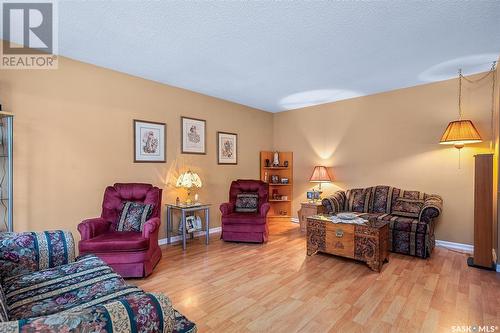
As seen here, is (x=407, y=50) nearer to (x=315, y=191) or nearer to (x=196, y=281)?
(x=315, y=191)

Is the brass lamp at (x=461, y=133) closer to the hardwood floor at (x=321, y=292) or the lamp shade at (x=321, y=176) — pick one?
the hardwood floor at (x=321, y=292)

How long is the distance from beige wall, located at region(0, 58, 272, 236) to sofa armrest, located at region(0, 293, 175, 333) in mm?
2765

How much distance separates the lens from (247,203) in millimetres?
4273

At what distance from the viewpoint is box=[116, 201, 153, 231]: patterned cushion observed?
297 centimetres

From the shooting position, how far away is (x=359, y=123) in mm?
4598

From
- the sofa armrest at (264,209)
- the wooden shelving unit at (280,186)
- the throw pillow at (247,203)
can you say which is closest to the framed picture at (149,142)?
the throw pillow at (247,203)

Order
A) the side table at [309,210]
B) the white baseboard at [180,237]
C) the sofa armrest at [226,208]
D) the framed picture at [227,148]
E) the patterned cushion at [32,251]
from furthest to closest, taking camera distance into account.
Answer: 1. the framed picture at [227,148]
2. the side table at [309,210]
3. the sofa armrest at [226,208]
4. the white baseboard at [180,237]
5. the patterned cushion at [32,251]

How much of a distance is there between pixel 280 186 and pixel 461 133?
3369 millimetres

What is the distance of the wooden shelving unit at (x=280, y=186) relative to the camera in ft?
18.5

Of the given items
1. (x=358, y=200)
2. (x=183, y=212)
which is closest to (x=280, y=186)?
(x=358, y=200)

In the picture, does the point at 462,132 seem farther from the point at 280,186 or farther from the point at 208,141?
the point at 208,141

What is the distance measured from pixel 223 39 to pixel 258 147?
10.5ft

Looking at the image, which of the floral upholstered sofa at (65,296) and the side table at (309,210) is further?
the side table at (309,210)

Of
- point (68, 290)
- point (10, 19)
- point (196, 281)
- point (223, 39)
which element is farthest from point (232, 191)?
point (10, 19)
